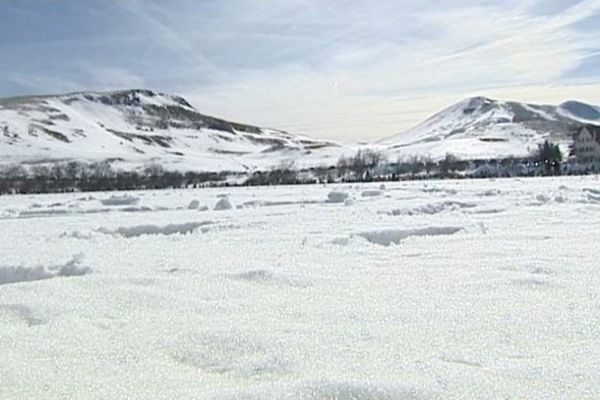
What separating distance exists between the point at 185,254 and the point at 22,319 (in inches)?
118

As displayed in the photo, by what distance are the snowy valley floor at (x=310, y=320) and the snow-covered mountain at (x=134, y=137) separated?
3642 inches

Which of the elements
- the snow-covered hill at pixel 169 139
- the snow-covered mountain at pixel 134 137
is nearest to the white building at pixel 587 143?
the snow-covered hill at pixel 169 139

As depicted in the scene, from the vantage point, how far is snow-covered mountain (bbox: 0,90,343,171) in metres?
109

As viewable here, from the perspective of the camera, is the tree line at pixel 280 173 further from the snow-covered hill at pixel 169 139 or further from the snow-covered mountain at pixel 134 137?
the snow-covered mountain at pixel 134 137

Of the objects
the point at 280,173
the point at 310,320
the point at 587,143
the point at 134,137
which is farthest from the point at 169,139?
the point at 310,320

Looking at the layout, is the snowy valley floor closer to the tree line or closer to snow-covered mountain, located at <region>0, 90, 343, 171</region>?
the tree line

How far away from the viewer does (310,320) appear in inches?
155

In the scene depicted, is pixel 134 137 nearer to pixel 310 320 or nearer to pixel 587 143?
pixel 587 143

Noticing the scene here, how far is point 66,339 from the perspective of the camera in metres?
3.64

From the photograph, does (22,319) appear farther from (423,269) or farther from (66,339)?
(423,269)

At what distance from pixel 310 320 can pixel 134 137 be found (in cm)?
15276

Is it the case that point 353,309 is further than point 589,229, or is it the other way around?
point 589,229

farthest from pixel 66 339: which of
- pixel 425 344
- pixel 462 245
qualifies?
pixel 462 245

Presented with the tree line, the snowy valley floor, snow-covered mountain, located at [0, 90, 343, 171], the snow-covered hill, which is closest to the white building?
the tree line
